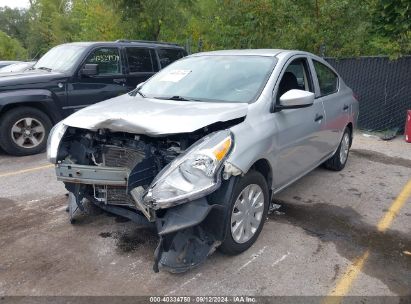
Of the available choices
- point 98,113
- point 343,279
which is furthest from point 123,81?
point 343,279

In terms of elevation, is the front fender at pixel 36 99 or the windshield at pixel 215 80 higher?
the windshield at pixel 215 80

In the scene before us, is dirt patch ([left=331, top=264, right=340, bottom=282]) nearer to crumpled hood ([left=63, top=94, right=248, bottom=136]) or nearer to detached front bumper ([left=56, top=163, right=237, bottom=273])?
detached front bumper ([left=56, top=163, right=237, bottom=273])

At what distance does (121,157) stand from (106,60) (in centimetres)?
435

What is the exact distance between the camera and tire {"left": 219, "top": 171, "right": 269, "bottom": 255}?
314cm

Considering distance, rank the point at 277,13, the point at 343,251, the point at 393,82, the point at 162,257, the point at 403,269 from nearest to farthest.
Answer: the point at 162,257 → the point at 403,269 → the point at 343,251 → the point at 393,82 → the point at 277,13

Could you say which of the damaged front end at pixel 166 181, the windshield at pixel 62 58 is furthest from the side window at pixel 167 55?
the damaged front end at pixel 166 181

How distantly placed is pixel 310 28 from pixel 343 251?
24.6 ft

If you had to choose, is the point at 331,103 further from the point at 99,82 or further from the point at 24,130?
the point at 24,130

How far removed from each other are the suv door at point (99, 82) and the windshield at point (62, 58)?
21cm

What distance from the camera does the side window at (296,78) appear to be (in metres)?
4.15

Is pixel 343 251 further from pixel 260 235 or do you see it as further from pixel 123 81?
pixel 123 81

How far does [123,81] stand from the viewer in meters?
7.45

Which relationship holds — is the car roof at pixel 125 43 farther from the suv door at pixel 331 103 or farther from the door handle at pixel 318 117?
the door handle at pixel 318 117

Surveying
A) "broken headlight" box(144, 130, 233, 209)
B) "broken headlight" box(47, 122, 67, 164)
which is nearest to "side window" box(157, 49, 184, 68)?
"broken headlight" box(47, 122, 67, 164)
